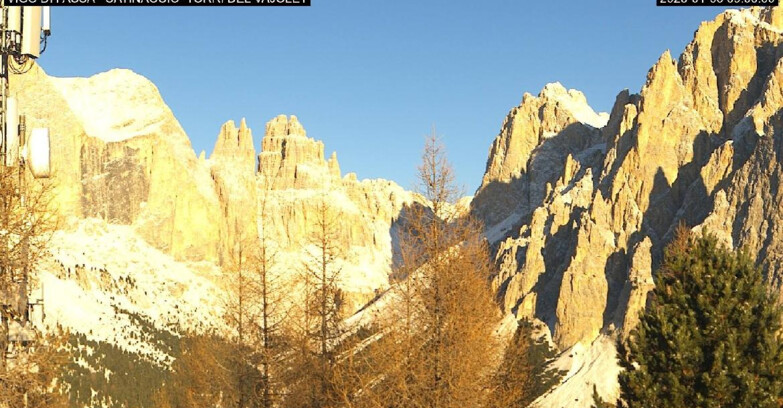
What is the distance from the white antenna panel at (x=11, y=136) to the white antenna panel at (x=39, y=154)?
37 centimetres

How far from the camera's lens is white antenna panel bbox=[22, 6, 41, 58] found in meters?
18.2

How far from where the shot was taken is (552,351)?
4200 cm

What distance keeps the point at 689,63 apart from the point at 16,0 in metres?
196

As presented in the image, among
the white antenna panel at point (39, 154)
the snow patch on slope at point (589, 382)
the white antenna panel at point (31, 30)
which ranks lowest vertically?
the snow patch on slope at point (589, 382)

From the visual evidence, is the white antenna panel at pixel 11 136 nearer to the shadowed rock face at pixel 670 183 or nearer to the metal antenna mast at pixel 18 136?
the metal antenna mast at pixel 18 136

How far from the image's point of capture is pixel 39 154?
18078 mm

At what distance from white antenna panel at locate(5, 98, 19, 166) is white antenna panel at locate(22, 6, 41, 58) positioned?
45.9 inches

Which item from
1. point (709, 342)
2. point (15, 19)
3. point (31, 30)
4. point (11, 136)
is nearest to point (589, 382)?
point (709, 342)

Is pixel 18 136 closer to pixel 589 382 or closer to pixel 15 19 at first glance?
pixel 15 19

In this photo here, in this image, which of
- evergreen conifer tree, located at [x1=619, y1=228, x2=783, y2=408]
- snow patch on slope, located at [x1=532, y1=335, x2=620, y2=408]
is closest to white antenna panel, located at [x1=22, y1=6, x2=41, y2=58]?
evergreen conifer tree, located at [x1=619, y1=228, x2=783, y2=408]

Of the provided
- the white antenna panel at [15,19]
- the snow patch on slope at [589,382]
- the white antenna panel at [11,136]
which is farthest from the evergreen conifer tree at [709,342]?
the white antenna panel at [15,19]

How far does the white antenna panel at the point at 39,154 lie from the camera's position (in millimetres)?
17984

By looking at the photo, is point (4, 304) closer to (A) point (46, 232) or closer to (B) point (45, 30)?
(A) point (46, 232)

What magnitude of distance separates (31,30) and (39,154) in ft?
8.83
